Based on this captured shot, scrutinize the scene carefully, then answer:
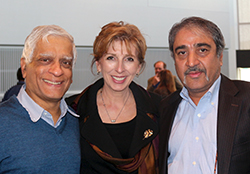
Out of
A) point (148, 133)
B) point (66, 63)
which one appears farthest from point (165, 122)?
point (66, 63)

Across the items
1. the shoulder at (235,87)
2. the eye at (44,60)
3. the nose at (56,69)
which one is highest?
the eye at (44,60)

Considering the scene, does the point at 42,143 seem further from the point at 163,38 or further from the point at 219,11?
the point at 219,11

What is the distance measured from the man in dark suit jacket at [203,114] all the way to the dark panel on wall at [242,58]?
5313 mm

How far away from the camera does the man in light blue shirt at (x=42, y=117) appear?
4.83ft

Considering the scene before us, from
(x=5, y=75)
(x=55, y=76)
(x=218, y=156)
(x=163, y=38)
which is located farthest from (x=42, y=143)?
(x=163, y=38)

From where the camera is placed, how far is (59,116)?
1.79 metres

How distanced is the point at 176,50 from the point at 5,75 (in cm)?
425

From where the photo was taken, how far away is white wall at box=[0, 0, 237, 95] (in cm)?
511

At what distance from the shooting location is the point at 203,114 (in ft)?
5.91

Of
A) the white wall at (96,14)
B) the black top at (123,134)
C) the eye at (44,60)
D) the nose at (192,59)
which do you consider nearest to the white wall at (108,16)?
the white wall at (96,14)

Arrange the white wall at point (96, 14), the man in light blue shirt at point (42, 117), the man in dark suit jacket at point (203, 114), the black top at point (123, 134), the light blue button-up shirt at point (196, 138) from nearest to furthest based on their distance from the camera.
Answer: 1. the man in light blue shirt at point (42, 117)
2. the man in dark suit jacket at point (203, 114)
3. the light blue button-up shirt at point (196, 138)
4. the black top at point (123, 134)
5. the white wall at point (96, 14)

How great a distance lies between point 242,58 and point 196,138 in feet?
18.7

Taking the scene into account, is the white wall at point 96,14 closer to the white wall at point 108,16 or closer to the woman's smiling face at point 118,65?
the white wall at point 108,16

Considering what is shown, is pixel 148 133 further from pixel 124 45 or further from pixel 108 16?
pixel 108 16
